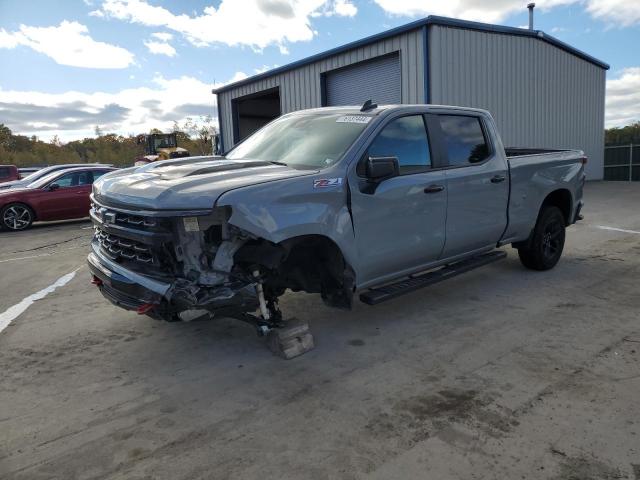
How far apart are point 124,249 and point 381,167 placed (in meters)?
2.09

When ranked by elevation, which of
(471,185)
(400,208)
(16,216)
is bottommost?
(16,216)

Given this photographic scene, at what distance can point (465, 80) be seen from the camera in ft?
48.8

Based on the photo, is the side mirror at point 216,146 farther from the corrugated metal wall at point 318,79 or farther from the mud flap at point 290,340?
the mud flap at point 290,340

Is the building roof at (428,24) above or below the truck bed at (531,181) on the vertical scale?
above

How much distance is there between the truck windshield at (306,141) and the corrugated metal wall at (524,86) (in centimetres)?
985

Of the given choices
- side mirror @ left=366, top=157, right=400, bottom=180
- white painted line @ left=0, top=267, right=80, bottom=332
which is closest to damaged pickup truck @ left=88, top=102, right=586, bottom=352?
side mirror @ left=366, top=157, right=400, bottom=180

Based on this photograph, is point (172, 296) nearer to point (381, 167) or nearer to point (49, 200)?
point (381, 167)

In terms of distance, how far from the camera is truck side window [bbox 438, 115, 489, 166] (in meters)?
5.00

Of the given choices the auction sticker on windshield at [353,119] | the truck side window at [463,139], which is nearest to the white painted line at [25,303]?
the auction sticker on windshield at [353,119]

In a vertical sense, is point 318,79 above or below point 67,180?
above

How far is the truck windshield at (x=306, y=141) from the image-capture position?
4211 mm

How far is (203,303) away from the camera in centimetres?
339

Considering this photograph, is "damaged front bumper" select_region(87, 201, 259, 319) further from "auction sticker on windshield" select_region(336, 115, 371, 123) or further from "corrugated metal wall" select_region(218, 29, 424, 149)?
"corrugated metal wall" select_region(218, 29, 424, 149)

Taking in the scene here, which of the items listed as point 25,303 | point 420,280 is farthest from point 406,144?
point 25,303
